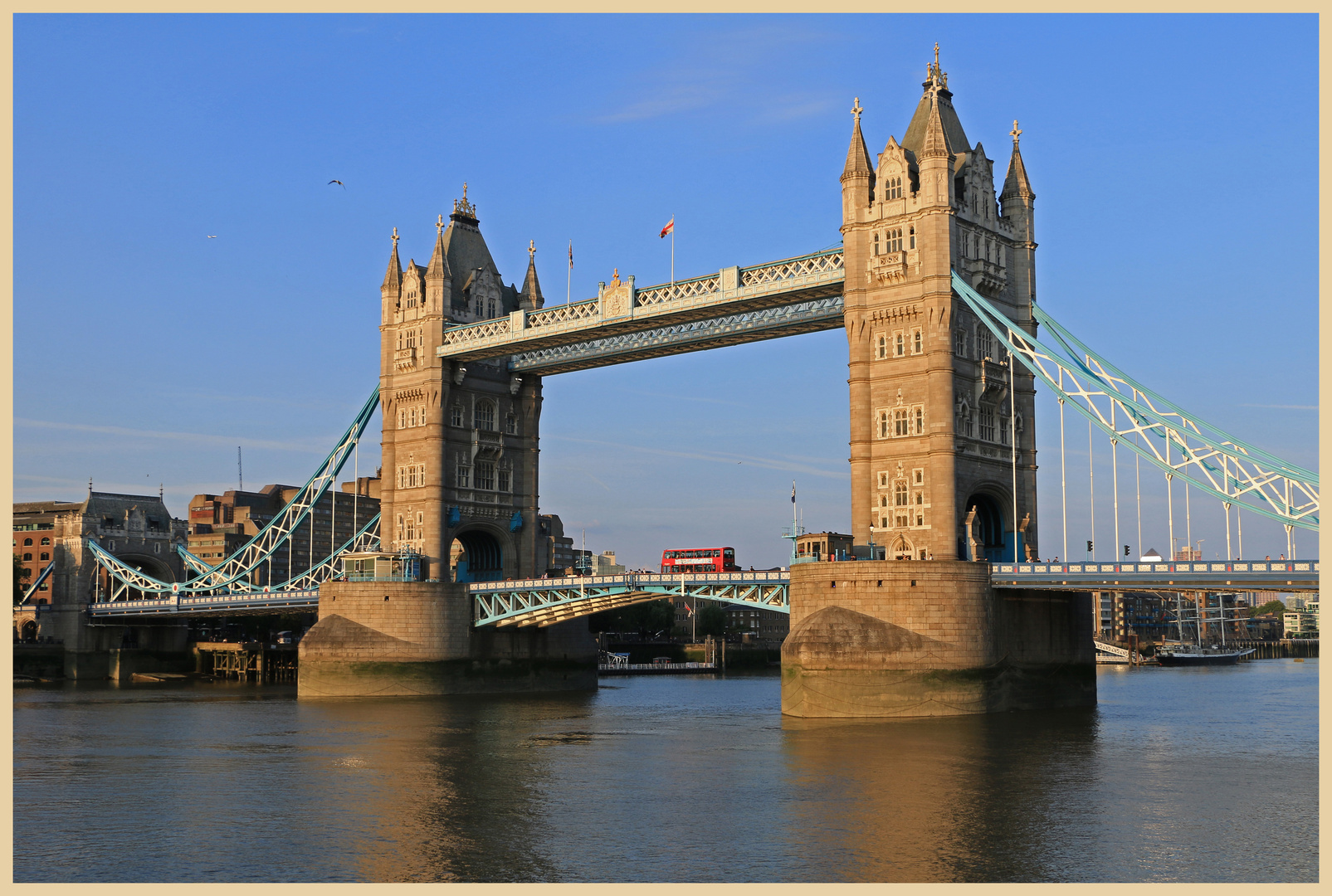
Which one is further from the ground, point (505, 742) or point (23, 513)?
point (23, 513)

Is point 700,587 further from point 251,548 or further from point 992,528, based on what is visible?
point 251,548

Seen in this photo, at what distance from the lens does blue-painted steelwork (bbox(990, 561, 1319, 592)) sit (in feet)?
171

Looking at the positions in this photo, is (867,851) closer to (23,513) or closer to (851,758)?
(851,758)

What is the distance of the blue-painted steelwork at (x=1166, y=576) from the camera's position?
2053 inches

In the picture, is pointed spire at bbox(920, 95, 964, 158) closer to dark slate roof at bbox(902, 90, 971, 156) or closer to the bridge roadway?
dark slate roof at bbox(902, 90, 971, 156)

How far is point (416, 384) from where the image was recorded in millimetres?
87750

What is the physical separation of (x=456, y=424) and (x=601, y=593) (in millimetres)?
16674

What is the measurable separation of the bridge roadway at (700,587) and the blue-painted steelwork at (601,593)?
49 mm

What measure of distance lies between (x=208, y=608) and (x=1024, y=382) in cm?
6238

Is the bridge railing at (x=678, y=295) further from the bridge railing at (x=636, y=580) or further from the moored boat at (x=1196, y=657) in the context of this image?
the moored boat at (x=1196, y=657)

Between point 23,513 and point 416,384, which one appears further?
point 23,513

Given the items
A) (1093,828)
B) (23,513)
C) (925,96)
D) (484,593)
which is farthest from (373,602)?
(23,513)

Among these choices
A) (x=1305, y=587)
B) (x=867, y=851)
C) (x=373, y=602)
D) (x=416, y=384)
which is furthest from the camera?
(x=416, y=384)

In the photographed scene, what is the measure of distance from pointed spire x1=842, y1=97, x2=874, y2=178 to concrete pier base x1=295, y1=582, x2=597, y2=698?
3434 cm
